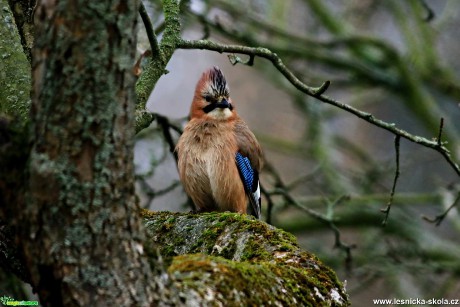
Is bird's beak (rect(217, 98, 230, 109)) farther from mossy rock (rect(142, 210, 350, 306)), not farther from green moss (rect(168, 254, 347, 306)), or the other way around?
green moss (rect(168, 254, 347, 306))

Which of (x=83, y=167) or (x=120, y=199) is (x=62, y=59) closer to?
(x=83, y=167)

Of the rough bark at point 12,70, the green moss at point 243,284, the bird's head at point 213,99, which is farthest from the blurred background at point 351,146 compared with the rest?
the green moss at point 243,284

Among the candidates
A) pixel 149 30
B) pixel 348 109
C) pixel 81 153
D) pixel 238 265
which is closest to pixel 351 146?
pixel 348 109

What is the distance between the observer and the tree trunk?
2.16 meters

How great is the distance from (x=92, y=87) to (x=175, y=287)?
0.80 metres

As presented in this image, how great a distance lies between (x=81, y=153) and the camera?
7.26ft

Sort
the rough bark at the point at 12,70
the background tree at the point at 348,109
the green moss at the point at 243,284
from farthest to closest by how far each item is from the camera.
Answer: the background tree at the point at 348,109 < the rough bark at the point at 12,70 < the green moss at the point at 243,284

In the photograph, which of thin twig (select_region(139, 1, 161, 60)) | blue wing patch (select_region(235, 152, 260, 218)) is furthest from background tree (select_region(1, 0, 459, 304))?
blue wing patch (select_region(235, 152, 260, 218))

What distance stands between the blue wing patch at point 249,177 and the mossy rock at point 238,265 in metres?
1.61

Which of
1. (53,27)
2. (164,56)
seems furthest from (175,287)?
(164,56)

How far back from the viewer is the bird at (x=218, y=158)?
5785mm

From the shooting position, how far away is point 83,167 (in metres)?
2.22

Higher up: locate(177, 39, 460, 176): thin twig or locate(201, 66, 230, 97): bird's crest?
locate(201, 66, 230, 97): bird's crest

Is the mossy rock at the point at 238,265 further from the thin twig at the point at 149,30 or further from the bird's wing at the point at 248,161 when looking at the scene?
the bird's wing at the point at 248,161
